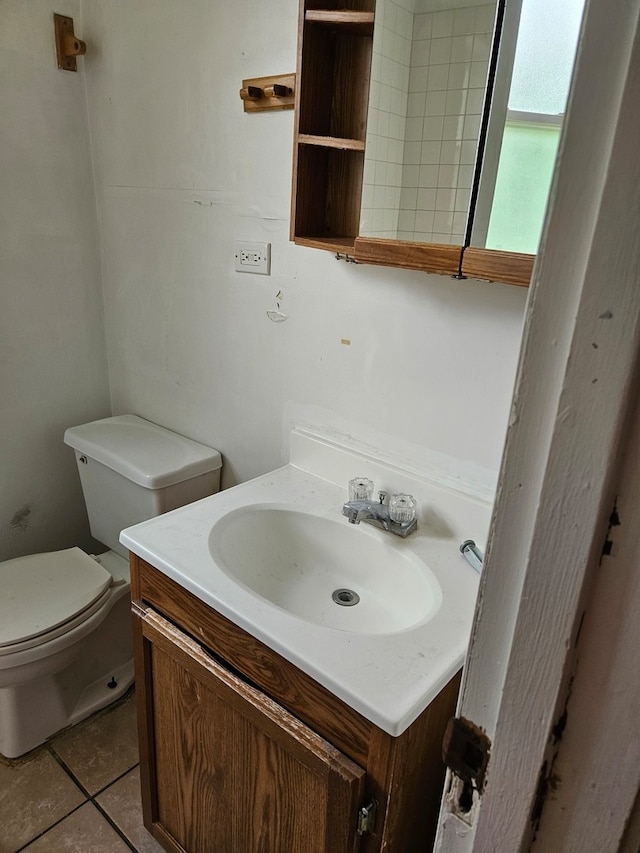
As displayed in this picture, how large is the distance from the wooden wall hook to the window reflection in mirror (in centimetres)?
131

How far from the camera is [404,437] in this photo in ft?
4.22

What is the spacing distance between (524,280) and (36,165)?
1510mm

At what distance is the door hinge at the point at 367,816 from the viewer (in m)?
0.84

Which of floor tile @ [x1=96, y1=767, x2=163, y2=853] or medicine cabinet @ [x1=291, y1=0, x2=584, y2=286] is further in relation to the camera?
floor tile @ [x1=96, y1=767, x2=163, y2=853]

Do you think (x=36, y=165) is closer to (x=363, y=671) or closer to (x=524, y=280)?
(x=524, y=280)

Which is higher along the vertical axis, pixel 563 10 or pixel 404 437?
pixel 563 10

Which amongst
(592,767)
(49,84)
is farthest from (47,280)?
(592,767)

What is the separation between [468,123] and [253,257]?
63cm

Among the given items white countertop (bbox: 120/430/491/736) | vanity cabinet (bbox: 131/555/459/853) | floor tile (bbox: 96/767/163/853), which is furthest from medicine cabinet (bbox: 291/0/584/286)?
floor tile (bbox: 96/767/163/853)

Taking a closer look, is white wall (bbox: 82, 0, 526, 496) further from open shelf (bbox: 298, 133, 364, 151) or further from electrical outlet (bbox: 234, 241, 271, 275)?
open shelf (bbox: 298, 133, 364, 151)

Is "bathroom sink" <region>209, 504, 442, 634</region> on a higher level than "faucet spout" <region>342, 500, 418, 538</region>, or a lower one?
lower

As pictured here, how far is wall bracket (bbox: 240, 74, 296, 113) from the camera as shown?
1.26m

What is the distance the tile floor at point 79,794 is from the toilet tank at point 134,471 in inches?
21.3

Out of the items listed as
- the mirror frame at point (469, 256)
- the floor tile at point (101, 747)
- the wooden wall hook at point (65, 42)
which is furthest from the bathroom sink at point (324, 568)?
the wooden wall hook at point (65, 42)
